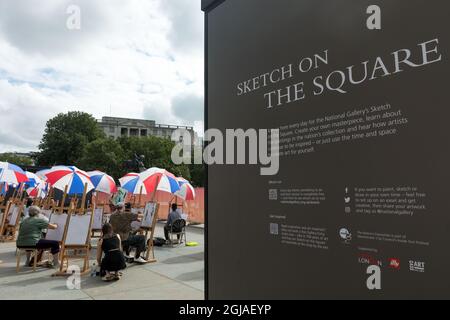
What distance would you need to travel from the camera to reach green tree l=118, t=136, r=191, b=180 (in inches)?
1865

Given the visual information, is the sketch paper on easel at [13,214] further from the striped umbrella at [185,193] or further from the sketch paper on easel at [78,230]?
the striped umbrella at [185,193]

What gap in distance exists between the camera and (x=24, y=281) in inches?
287

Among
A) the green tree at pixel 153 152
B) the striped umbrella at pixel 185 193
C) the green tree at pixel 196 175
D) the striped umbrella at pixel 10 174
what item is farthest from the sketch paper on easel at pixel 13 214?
the green tree at pixel 196 175

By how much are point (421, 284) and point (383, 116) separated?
2.99ft

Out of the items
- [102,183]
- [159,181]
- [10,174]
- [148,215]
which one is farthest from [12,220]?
[148,215]

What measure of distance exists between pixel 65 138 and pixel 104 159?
10945mm

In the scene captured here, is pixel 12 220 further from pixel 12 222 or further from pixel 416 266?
pixel 416 266

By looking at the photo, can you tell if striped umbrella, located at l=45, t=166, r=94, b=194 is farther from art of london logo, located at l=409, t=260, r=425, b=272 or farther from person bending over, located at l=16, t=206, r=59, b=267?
art of london logo, located at l=409, t=260, r=425, b=272

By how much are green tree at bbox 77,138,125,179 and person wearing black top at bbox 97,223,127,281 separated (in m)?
37.7

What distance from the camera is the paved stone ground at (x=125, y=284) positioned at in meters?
6.28

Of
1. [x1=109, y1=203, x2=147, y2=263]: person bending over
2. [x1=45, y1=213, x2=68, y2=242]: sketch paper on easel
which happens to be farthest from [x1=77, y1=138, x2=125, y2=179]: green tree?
→ [x1=45, y1=213, x2=68, y2=242]: sketch paper on easel

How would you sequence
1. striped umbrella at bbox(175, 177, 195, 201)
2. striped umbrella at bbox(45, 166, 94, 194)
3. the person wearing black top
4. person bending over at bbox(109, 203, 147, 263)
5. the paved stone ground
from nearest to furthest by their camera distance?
the paved stone ground, the person wearing black top, person bending over at bbox(109, 203, 147, 263), striped umbrella at bbox(45, 166, 94, 194), striped umbrella at bbox(175, 177, 195, 201)

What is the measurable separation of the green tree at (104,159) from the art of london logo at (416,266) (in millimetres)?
44178

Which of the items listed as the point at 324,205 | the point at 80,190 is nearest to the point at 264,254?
the point at 324,205
